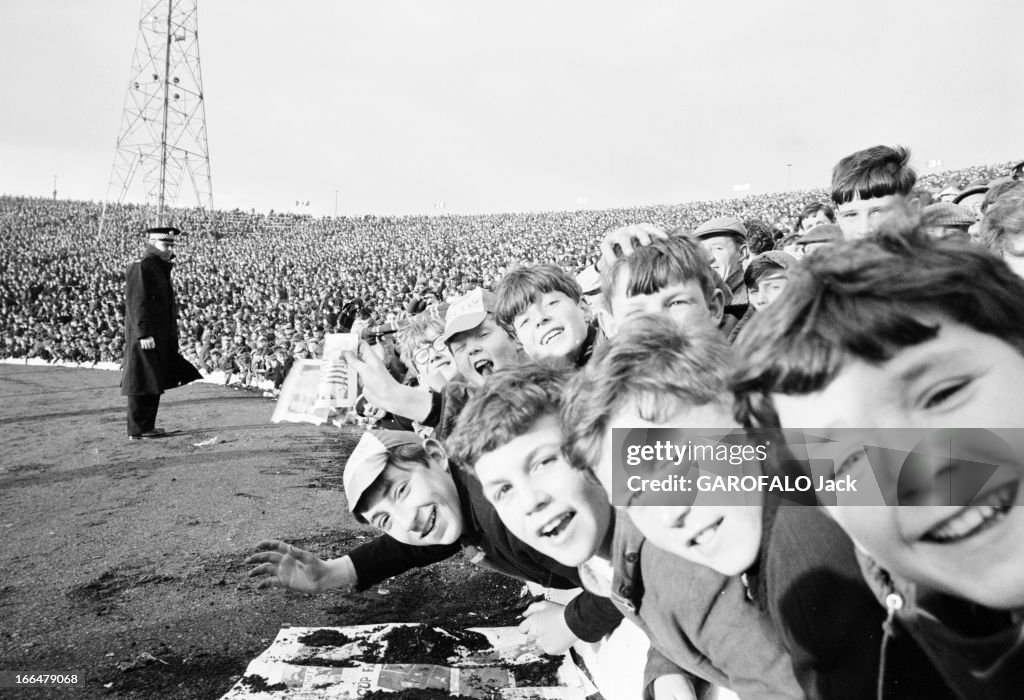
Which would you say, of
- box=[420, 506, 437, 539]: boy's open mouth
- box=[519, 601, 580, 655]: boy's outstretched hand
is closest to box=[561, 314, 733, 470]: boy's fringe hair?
box=[420, 506, 437, 539]: boy's open mouth

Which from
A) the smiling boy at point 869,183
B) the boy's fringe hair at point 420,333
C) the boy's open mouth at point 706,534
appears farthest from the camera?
the boy's fringe hair at point 420,333

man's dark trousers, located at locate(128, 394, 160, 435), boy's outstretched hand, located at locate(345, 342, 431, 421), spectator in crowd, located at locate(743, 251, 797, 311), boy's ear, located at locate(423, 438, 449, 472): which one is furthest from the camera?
man's dark trousers, located at locate(128, 394, 160, 435)

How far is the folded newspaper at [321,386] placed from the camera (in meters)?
2.32

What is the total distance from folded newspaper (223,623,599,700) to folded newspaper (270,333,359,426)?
2.57ft

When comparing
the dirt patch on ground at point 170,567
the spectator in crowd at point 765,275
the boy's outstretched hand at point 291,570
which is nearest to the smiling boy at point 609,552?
the boy's outstretched hand at point 291,570

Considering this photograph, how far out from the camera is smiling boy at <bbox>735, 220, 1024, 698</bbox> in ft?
2.36

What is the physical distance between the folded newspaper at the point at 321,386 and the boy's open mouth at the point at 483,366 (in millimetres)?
750

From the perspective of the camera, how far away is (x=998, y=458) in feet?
2.33

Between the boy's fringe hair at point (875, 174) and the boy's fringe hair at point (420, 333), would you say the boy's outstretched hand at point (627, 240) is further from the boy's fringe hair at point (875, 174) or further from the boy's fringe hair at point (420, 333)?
the boy's fringe hair at point (420, 333)

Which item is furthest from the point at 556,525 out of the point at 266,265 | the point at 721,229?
the point at 266,265

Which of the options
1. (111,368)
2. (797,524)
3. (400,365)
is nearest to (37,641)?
(797,524)

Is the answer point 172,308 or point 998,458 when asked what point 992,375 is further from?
point 172,308

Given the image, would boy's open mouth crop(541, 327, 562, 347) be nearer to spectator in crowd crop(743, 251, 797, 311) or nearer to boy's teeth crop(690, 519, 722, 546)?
spectator in crowd crop(743, 251, 797, 311)

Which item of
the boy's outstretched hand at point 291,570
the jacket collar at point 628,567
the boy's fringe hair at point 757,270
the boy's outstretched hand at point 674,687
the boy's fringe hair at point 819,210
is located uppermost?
the boy's fringe hair at point 819,210
